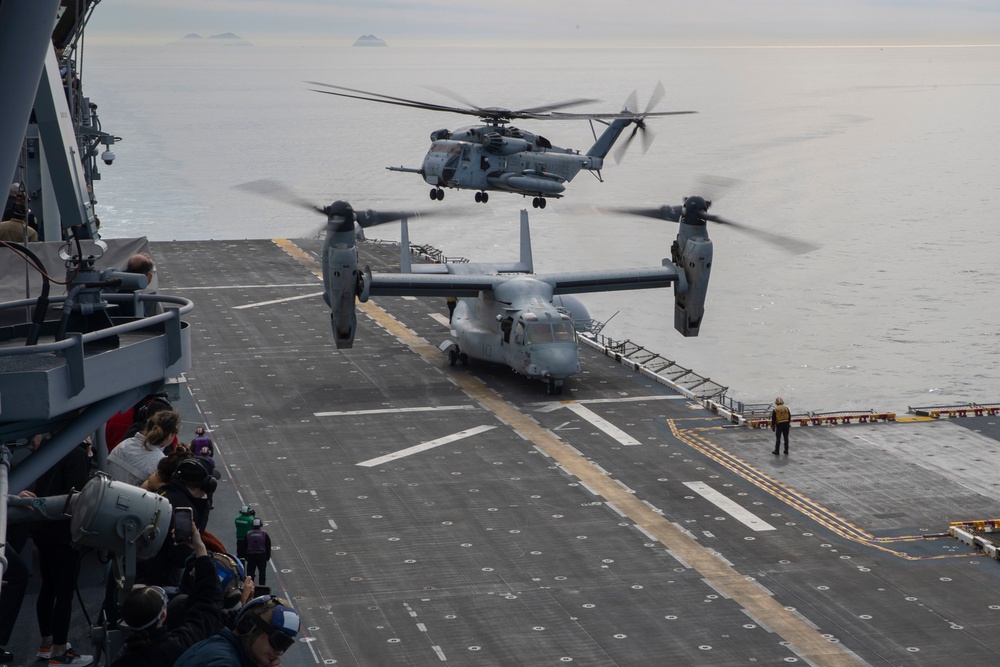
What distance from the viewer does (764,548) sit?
22406 millimetres

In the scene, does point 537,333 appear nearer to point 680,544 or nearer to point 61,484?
point 680,544

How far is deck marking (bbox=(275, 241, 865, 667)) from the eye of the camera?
18078 mm

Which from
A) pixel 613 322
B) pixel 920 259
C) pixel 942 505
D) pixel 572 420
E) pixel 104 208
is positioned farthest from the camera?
pixel 104 208

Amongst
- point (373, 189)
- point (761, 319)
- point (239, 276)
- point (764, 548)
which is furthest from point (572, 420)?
point (373, 189)

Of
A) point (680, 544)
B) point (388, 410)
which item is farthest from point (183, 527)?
point (388, 410)

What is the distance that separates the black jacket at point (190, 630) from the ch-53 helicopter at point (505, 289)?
20027mm

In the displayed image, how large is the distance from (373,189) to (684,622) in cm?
8467

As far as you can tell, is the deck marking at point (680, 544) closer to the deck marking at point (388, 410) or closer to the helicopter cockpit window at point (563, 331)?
the deck marking at point (388, 410)

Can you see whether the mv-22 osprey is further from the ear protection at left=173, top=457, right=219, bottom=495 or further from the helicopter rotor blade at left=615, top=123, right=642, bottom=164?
the ear protection at left=173, top=457, right=219, bottom=495

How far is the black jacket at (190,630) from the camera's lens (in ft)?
27.0

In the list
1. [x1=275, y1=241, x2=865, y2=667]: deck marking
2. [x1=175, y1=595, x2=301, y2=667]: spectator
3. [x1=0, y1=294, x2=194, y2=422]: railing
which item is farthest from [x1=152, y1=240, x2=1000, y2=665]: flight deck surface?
[x1=175, y1=595, x2=301, y2=667]: spectator

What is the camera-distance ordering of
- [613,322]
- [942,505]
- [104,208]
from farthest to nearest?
[104,208], [613,322], [942,505]

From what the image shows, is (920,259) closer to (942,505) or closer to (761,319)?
(761,319)

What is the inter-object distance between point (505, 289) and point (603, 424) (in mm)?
6268
